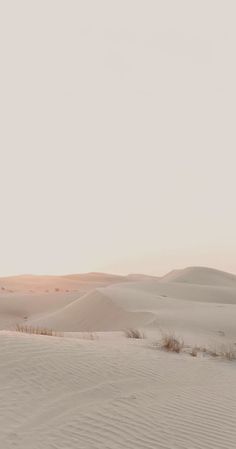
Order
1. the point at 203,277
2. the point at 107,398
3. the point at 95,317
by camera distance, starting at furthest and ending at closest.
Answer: the point at 203,277 < the point at 95,317 < the point at 107,398

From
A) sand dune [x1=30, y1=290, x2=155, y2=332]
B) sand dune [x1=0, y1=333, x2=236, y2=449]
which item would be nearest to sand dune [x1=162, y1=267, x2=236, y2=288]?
sand dune [x1=30, y1=290, x2=155, y2=332]

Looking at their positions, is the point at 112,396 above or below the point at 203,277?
below

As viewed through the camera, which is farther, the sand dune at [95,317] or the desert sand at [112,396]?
the sand dune at [95,317]

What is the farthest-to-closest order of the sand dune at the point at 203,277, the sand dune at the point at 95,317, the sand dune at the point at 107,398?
the sand dune at the point at 203,277 < the sand dune at the point at 95,317 < the sand dune at the point at 107,398

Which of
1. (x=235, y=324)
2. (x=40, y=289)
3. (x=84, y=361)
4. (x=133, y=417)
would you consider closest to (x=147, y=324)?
(x=235, y=324)

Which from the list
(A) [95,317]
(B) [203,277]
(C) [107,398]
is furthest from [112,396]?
(B) [203,277]

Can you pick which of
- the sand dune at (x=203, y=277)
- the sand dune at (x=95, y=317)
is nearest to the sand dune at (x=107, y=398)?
the sand dune at (x=95, y=317)

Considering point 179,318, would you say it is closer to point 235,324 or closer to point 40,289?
point 235,324

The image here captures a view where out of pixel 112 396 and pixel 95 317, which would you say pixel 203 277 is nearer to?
pixel 95 317

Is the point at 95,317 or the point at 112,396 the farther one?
the point at 95,317

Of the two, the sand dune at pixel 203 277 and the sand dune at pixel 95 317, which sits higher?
the sand dune at pixel 203 277

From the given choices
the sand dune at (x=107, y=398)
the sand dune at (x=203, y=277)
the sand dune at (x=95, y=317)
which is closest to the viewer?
the sand dune at (x=107, y=398)

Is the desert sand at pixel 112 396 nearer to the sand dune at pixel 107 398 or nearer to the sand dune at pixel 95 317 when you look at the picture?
the sand dune at pixel 107 398

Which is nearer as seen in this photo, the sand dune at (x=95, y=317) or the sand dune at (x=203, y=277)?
the sand dune at (x=95, y=317)
